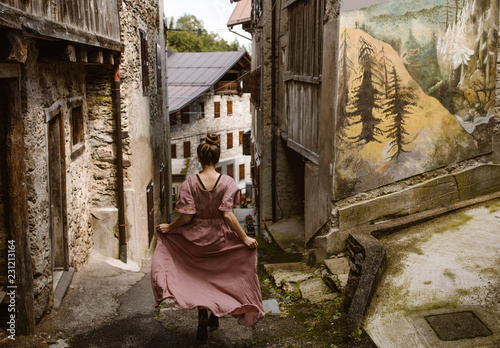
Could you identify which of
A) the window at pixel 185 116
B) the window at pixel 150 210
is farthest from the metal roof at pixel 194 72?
the window at pixel 150 210

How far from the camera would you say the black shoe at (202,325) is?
420 cm

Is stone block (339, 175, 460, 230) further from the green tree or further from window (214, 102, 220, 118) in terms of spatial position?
the green tree

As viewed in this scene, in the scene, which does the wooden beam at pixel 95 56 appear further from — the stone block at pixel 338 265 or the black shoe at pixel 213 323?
the stone block at pixel 338 265

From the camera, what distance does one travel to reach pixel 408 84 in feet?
20.5

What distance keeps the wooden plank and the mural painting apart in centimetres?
362

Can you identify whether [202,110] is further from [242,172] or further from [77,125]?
[77,125]

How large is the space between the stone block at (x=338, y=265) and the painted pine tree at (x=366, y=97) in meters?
1.54

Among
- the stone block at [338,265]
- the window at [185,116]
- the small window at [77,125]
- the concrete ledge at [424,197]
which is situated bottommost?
the stone block at [338,265]

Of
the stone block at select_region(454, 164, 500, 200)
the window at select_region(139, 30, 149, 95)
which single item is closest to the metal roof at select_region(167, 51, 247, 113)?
the window at select_region(139, 30, 149, 95)

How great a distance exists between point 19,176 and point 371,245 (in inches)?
125

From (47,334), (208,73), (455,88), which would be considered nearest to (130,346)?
(47,334)

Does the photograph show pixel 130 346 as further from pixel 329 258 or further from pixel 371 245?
pixel 329 258

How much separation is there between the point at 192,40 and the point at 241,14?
31.8 meters

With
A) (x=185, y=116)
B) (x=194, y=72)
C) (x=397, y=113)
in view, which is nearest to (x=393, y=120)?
(x=397, y=113)
